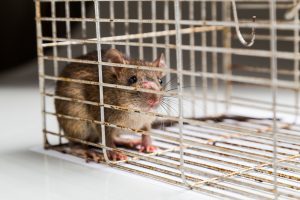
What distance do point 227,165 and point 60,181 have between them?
84 centimetres

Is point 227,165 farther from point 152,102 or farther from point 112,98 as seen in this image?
point 112,98

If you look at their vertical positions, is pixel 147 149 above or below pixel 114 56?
below

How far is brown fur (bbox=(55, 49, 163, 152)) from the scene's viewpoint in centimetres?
340

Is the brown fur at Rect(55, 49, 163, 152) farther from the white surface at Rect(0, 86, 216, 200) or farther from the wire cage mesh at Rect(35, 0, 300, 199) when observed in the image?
the white surface at Rect(0, 86, 216, 200)

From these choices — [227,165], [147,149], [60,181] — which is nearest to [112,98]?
[147,149]

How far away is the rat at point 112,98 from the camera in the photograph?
3375 millimetres

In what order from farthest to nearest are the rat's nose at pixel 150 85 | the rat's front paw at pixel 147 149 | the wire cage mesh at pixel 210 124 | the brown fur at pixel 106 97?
the rat's front paw at pixel 147 149
the brown fur at pixel 106 97
the rat's nose at pixel 150 85
the wire cage mesh at pixel 210 124

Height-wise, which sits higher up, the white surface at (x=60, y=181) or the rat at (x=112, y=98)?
the rat at (x=112, y=98)

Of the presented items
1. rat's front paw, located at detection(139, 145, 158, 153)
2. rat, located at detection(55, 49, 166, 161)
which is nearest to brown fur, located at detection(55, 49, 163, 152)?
rat, located at detection(55, 49, 166, 161)

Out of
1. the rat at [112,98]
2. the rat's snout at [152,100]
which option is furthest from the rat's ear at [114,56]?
the rat's snout at [152,100]

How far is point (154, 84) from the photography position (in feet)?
10.9

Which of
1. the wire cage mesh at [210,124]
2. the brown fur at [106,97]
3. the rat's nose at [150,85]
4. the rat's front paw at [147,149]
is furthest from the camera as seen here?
the rat's front paw at [147,149]

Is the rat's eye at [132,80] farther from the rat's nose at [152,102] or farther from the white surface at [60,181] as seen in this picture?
the white surface at [60,181]

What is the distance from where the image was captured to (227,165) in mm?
3217
